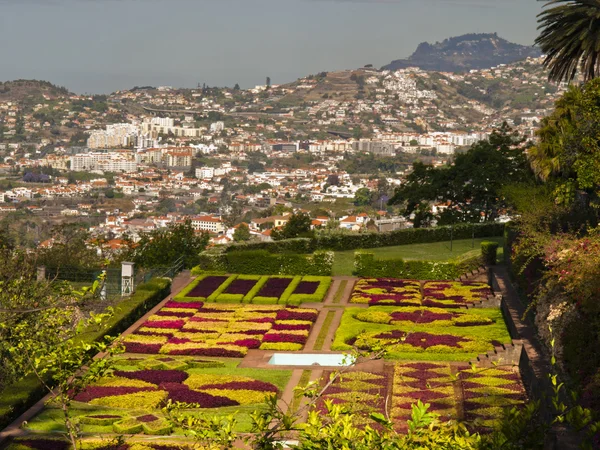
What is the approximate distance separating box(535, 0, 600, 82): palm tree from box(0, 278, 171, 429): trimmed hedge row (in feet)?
54.3

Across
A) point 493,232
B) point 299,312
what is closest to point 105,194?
point 493,232

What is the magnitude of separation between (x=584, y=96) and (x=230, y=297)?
44.6ft

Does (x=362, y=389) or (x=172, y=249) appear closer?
(x=362, y=389)

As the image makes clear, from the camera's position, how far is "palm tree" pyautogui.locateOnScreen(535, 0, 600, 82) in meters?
32.2

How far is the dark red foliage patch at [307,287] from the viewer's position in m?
33.5

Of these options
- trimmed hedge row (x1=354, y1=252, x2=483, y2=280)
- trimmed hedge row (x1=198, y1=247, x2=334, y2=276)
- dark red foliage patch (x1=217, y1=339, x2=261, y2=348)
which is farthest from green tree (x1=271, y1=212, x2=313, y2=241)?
dark red foliage patch (x1=217, y1=339, x2=261, y2=348)

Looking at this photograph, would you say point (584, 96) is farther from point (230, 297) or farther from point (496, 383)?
point (230, 297)

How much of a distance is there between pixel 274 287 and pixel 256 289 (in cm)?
82

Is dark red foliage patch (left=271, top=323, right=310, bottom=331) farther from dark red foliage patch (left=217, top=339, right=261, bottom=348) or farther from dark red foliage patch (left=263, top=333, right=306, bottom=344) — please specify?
dark red foliage patch (left=217, top=339, right=261, bottom=348)

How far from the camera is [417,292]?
3347 centimetres

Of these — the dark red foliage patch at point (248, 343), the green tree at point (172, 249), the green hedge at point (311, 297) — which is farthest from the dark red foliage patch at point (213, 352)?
the green tree at point (172, 249)

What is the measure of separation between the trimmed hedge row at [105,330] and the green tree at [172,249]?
6025 mm

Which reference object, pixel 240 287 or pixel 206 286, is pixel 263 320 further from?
pixel 206 286

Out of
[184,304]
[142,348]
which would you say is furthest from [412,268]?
[142,348]
